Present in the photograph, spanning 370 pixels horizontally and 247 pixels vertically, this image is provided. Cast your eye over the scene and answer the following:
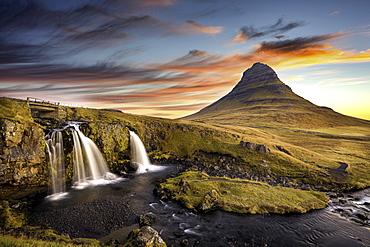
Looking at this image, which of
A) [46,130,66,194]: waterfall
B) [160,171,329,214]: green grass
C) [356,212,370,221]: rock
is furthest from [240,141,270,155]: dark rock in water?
[46,130,66,194]: waterfall

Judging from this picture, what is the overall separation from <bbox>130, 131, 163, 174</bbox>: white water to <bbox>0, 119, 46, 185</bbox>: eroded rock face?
70.8ft

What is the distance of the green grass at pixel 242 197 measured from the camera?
28984 mm

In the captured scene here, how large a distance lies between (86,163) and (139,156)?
55.4 ft

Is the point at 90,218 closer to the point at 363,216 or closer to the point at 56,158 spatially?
the point at 56,158

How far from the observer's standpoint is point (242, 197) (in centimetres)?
3128

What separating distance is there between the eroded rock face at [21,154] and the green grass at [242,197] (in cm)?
2510

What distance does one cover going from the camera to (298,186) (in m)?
41.1

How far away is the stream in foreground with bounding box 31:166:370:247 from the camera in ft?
72.2

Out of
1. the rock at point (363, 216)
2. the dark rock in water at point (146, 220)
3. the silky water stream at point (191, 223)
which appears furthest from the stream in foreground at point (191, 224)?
the rock at point (363, 216)

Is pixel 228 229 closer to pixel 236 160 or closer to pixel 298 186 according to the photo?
pixel 298 186

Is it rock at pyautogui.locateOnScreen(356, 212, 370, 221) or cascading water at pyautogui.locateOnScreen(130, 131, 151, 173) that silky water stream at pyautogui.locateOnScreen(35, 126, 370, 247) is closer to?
rock at pyautogui.locateOnScreen(356, 212, 370, 221)

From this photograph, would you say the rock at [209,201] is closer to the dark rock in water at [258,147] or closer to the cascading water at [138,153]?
the cascading water at [138,153]

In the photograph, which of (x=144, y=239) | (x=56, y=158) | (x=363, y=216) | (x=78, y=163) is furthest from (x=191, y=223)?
(x=56, y=158)

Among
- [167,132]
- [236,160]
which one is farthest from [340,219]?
[167,132]
